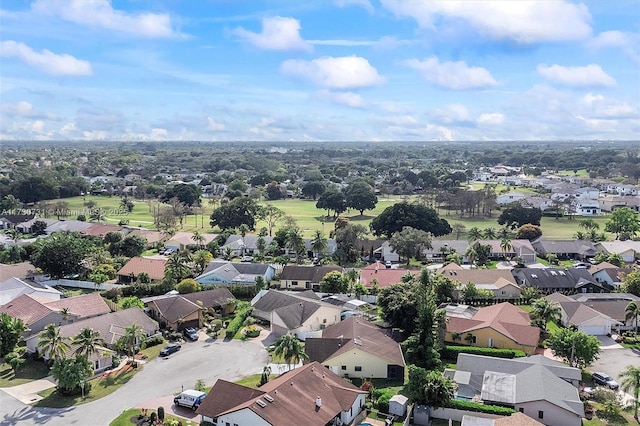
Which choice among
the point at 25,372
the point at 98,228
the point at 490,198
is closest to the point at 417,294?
the point at 25,372

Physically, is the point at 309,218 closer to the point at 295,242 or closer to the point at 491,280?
the point at 295,242

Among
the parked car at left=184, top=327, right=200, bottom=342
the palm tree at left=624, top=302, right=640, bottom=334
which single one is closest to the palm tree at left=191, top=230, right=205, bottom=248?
the parked car at left=184, top=327, right=200, bottom=342

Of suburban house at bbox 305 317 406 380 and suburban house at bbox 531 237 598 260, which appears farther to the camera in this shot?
suburban house at bbox 531 237 598 260

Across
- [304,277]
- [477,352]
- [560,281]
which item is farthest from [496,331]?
[304,277]

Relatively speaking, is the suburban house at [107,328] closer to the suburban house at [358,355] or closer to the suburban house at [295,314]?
the suburban house at [295,314]

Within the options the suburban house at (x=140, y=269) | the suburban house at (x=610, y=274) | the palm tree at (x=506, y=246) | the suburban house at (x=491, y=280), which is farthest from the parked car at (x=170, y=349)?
the suburban house at (x=610, y=274)

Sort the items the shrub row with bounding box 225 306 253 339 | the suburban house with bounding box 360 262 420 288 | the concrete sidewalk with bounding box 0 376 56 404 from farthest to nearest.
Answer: the suburban house with bounding box 360 262 420 288 → the shrub row with bounding box 225 306 253 339 → the concrete sidewalk with bounding box 0 376 56 404

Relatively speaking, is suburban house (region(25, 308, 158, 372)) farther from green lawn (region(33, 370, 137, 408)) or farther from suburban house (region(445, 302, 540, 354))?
suburban house (region(445, 302, 540, 354))
